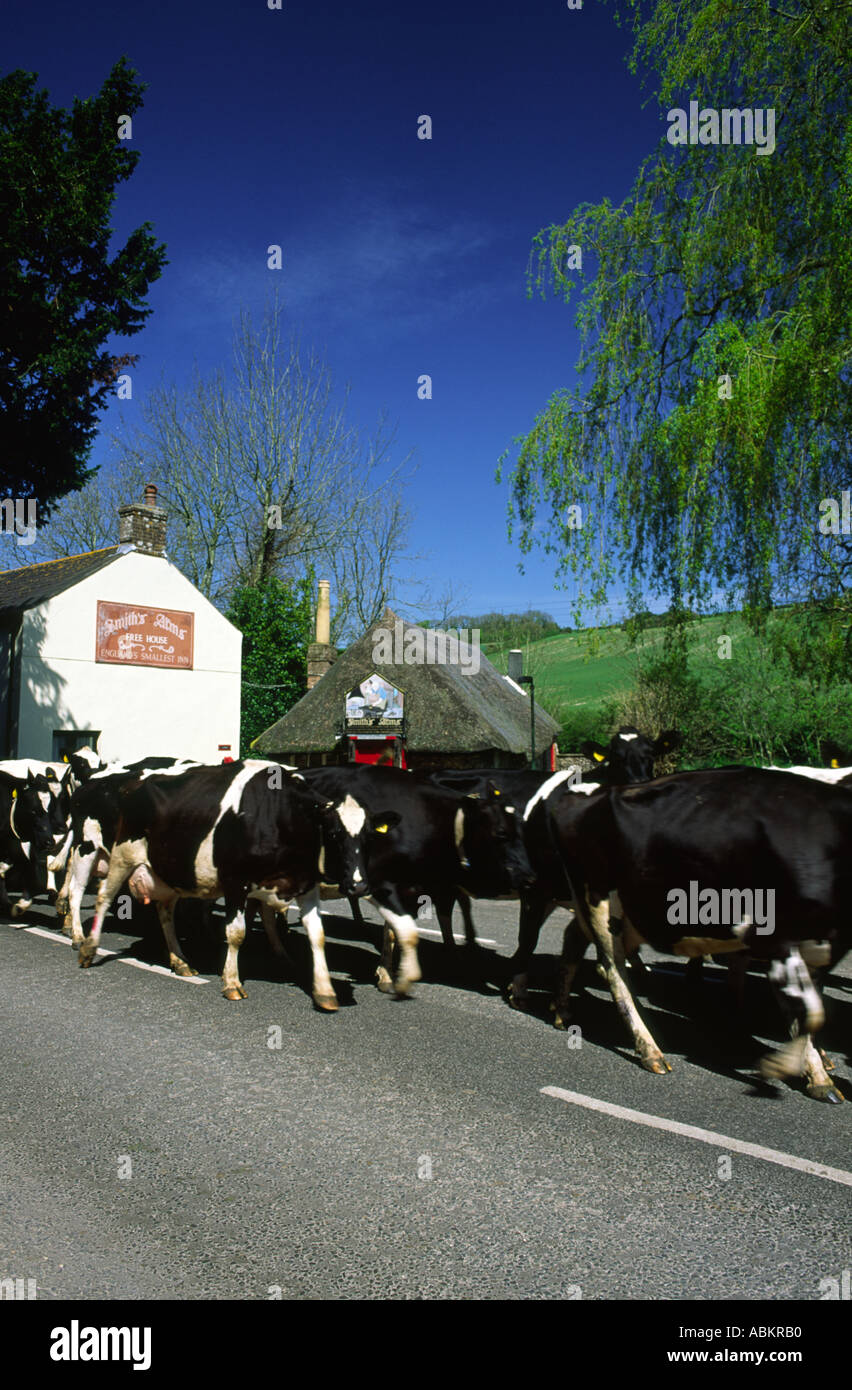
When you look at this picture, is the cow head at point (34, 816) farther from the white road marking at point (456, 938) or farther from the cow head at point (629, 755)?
the cow head at point (629, 755)

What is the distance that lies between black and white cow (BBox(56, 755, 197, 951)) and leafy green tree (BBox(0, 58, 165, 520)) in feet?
31.5

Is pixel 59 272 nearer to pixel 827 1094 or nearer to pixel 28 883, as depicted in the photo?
pixel 28 883

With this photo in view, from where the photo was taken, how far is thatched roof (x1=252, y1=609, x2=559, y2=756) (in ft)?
78.8

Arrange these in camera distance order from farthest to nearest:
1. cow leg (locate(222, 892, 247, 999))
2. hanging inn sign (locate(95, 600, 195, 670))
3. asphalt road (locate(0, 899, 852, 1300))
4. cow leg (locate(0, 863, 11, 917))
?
hanging inn sign (locate(95, 600, 195, 670)) → cow leg (locate(0, 863, 11, 917)) → cow leg (locate(222, 892, 247, 999)) → asphalt road (locate(0, 899, 852, 1300))

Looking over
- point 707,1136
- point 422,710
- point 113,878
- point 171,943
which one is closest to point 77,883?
point 113,878

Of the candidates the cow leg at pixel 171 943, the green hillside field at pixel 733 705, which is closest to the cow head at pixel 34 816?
the cow leg at pixel 171 943

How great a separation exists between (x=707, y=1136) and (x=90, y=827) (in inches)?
288

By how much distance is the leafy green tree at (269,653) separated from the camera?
32.8 m

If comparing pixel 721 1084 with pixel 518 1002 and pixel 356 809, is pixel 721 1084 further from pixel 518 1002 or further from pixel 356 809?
pixel 356 809

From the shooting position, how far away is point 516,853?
734 centimetres

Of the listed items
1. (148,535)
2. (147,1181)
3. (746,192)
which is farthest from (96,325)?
(147,1181)

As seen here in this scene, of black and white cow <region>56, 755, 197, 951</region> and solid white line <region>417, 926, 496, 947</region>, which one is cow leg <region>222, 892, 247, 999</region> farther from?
solid white line <region>417, 926, 496, 947</region>

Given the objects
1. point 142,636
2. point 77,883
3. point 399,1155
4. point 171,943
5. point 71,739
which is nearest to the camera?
point 399,1155

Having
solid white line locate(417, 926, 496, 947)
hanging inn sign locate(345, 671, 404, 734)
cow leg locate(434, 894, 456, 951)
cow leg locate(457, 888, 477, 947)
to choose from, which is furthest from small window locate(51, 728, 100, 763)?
cow leg locate(457, 888, 477, 947)
